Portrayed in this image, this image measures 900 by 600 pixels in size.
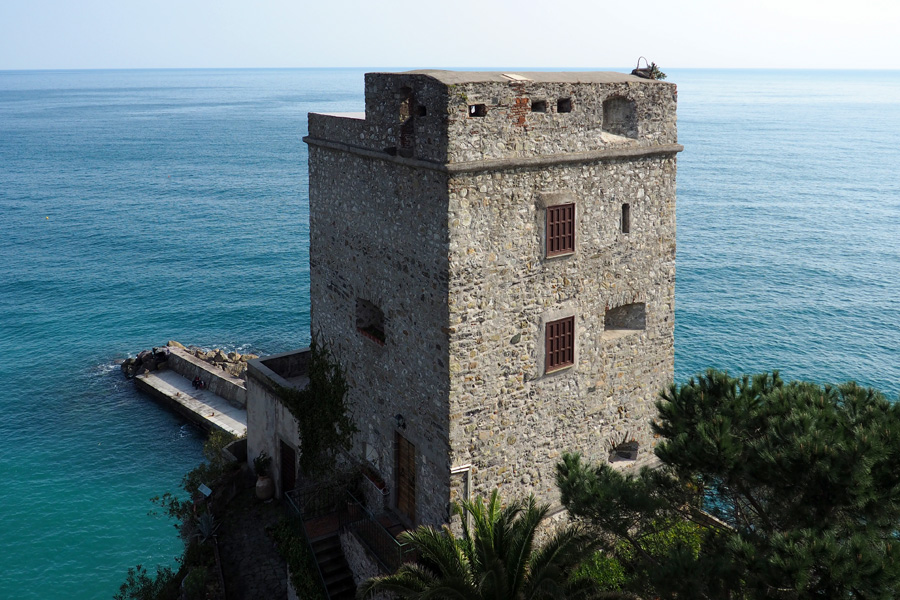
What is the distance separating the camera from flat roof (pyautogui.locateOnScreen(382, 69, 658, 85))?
1580 cm

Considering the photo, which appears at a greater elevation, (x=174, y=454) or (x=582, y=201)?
(x=582, y=201)

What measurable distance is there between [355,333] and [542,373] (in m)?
5.17

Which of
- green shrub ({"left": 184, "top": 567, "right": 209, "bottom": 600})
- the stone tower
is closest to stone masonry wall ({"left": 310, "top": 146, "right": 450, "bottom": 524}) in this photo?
the stone tower

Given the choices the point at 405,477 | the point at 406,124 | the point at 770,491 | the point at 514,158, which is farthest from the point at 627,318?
the point at 770,491

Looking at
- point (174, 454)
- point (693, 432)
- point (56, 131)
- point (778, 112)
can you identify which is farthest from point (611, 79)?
point (778, 112)

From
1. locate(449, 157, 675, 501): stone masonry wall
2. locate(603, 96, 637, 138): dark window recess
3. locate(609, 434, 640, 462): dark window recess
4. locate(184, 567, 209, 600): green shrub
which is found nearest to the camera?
locate(449, 157, 675, 501): stone masonry wall

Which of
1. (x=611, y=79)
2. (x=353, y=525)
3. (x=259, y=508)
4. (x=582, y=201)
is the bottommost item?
(x=259, y=508)

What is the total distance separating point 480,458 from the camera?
17.4m

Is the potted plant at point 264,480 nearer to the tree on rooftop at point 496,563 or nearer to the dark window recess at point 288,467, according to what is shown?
the dark window recess at point 288,467

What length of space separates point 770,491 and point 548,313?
653 centimetres

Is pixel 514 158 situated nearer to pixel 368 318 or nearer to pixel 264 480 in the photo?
pixel 368 318

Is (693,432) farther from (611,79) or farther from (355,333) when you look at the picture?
(355,333)

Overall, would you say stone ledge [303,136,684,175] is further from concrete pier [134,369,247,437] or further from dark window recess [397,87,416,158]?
concrete pier [134,369,247,437]

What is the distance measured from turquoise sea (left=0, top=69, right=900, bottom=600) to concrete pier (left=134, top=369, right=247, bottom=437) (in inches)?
35.5
